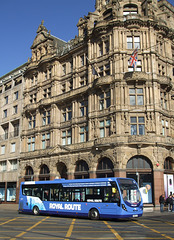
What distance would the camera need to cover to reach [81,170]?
1526 inches

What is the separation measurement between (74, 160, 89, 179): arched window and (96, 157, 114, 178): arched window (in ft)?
7.51

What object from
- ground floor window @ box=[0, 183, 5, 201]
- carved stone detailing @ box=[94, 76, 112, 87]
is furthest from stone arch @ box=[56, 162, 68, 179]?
ground floor window @ box=[0, 183, 5, 201]

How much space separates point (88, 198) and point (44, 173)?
22949 mm

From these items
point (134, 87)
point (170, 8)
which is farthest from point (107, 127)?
point (170, 8)

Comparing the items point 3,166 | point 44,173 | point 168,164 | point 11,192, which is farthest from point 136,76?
point 3,166

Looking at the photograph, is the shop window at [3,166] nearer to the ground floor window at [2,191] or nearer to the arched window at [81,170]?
the ground floor window at [2,191]

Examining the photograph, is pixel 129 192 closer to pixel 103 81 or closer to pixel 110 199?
pixel 110 199

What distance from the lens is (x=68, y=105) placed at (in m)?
44.0

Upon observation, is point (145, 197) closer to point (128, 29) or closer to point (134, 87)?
point (134, 87)

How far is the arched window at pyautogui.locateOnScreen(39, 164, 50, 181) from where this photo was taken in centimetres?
4348

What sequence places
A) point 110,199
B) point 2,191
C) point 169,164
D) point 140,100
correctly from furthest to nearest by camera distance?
point 2,191 → point 169,164 → point 140,100 → point 110,199

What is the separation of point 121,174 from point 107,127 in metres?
6.67

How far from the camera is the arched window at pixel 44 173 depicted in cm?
4348

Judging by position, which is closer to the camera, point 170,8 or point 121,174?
point 121,174
